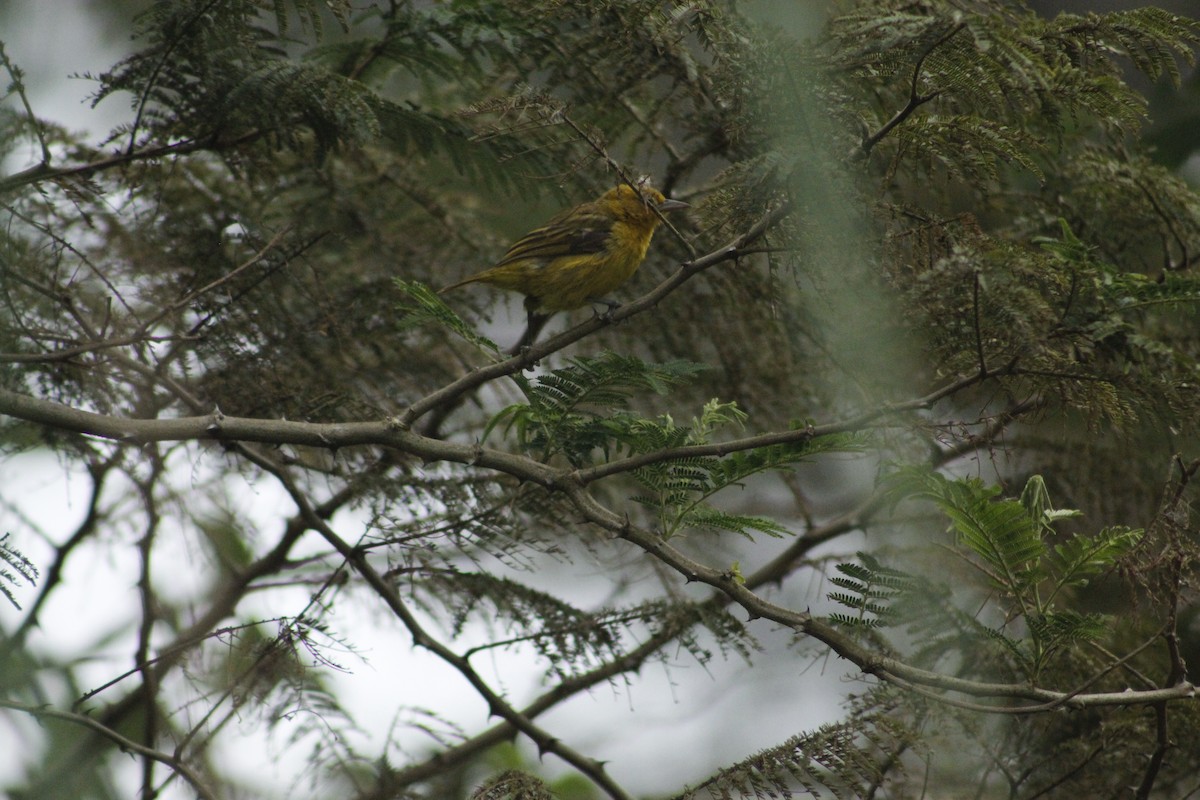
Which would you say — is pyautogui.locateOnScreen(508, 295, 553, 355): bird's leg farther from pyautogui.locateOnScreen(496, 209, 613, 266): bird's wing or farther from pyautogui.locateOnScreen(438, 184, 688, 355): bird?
pyautogui.locateOnScreen(496, 209, 613, 266): bird's wing

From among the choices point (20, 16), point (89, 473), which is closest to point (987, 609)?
point (89, 473)

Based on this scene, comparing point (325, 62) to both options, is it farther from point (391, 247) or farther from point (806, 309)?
point (806, 309)

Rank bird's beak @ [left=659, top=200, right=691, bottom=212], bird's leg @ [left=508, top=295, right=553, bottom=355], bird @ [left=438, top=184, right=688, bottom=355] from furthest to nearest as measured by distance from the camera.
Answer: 1. bird's leg @ [left=508, top=295, right=553, bottom=355]
2. bird @ [left=438, top=184, right=688, bottom=355]
3. bird's beak @ [left=659, top=200, right=691, bottom=212]

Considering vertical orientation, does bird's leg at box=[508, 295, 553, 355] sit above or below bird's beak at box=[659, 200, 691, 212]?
above

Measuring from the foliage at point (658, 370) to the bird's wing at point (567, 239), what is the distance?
17 centimetres

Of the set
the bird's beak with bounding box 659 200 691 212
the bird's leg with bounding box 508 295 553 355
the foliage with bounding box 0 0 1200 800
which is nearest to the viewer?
the foliage with bounding box 0 0 1200 800

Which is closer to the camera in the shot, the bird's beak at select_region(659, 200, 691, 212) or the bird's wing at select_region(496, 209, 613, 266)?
the bird's beak at select_region(659, 200, 691, 212)

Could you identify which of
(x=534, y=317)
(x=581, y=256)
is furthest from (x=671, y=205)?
(x=534, y=317)

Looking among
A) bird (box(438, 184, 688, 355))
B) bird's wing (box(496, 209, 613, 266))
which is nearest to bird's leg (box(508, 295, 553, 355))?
bird (box(438, 184, 688, 355))

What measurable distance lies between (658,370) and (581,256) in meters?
1.60

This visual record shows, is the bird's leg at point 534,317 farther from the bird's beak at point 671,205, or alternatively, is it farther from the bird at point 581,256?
the bird's beak at point 671,205

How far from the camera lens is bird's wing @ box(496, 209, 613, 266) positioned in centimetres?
414

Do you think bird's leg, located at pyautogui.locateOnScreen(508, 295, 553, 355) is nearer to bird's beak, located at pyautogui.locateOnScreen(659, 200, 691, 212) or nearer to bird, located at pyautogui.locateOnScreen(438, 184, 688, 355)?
bird, located at pyautogui.locateOnScreen(438, 184, 688, 355)

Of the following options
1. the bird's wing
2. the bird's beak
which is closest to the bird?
the bird's wing
